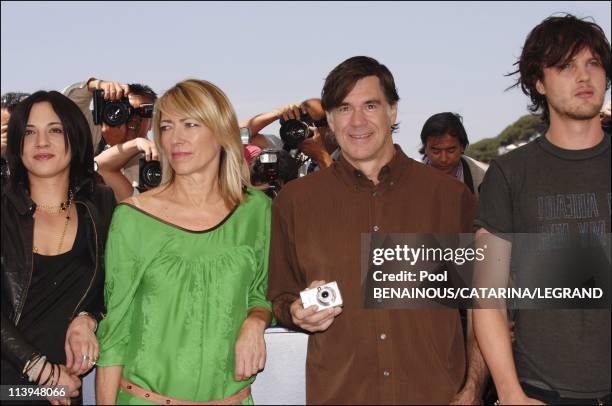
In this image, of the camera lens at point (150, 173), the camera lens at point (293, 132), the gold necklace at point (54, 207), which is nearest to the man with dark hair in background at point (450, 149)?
the camera lens at point (293, 132)

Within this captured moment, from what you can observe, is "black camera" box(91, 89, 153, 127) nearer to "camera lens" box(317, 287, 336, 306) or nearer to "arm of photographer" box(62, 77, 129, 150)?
"arm of photographer" box(62, 77, 129, 150)

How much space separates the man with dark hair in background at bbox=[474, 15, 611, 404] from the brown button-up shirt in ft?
1.03

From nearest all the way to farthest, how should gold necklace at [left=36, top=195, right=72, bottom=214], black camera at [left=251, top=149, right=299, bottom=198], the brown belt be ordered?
the brown belt
gold necklace at [left=36, top=195, right=72, bottom=214]
black camera at [left=251, top=149, right=299, bottom=198]

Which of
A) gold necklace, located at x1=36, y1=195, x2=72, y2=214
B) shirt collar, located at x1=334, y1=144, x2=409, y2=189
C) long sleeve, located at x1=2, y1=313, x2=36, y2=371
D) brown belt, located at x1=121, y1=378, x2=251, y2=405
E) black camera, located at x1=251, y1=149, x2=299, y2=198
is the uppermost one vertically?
black camera, located at x1=251, y1=149, x2=299, y2=198

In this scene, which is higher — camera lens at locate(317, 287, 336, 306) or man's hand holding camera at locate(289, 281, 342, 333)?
camera lens at locate(317, 287, 336, 306)

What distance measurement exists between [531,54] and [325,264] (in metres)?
1.41

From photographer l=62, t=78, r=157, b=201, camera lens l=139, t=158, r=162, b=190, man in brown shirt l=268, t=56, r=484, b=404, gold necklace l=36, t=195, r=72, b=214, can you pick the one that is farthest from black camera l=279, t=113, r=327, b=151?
gold necklace l=36, t=195, r=72, b=214

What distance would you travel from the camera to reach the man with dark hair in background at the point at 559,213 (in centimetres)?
334

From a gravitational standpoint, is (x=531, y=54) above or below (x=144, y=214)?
above

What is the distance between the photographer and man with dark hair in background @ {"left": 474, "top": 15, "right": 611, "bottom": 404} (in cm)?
334

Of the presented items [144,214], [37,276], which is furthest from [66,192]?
[144,214]

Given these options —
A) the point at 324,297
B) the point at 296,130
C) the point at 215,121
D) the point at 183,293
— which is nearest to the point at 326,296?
the point at 324,297

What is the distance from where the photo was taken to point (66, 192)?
4.26 metres

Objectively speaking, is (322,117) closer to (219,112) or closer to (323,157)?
(323,157)
